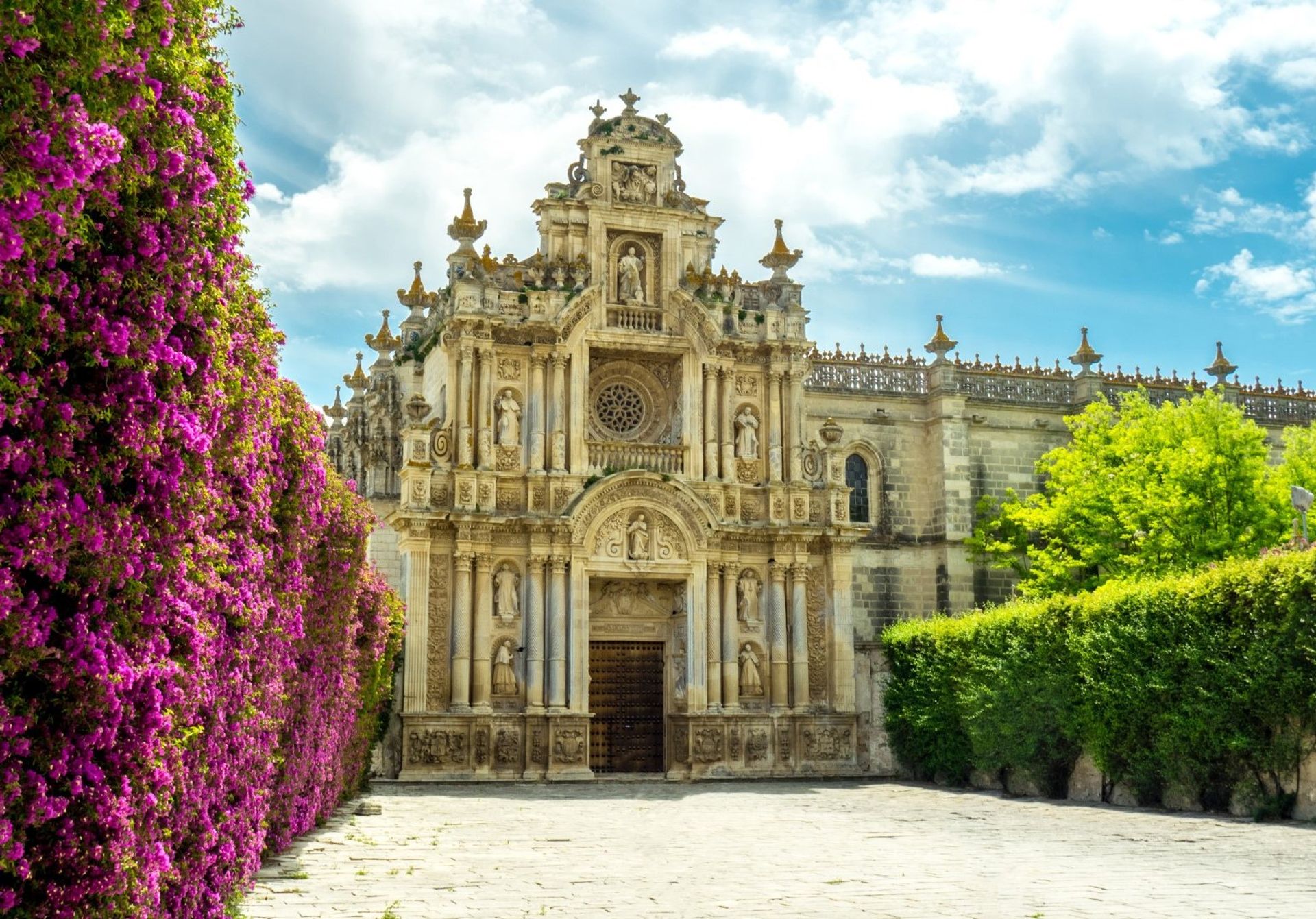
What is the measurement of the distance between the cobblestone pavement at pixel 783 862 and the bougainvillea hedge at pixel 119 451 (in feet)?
12.1

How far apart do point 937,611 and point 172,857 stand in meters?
29.7

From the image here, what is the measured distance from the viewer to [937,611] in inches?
1436

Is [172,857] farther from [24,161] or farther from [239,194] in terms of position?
[24,161]

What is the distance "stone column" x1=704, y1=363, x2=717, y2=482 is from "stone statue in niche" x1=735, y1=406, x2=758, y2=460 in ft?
2.22

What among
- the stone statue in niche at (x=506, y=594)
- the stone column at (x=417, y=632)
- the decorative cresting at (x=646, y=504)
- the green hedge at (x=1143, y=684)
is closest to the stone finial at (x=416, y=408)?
the stone column at (x=417, y=632)

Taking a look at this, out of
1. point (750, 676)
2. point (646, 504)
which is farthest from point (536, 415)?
point (750, 676)

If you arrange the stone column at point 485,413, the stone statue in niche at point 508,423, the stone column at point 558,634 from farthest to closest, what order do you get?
the stone statue in niche at point 508,423 < the stone column at point 485,413 < the stone column at point 558,634

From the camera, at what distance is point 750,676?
30.8m

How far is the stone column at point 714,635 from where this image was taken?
30250mm

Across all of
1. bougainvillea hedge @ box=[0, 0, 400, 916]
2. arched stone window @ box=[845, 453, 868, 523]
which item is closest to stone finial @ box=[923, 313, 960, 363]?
arched stone window @ box=[845, 453, 868, 523]

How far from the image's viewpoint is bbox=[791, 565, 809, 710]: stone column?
30969 millimetres

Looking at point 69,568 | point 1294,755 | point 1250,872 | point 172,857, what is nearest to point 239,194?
point 69,568

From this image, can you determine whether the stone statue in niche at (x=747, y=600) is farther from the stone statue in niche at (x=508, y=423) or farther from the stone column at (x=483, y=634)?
the stone statue in niche at (x=508, y=423)

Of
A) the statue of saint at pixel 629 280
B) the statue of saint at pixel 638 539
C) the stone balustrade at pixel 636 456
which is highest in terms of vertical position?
the statue of saint at pixel 629 280
